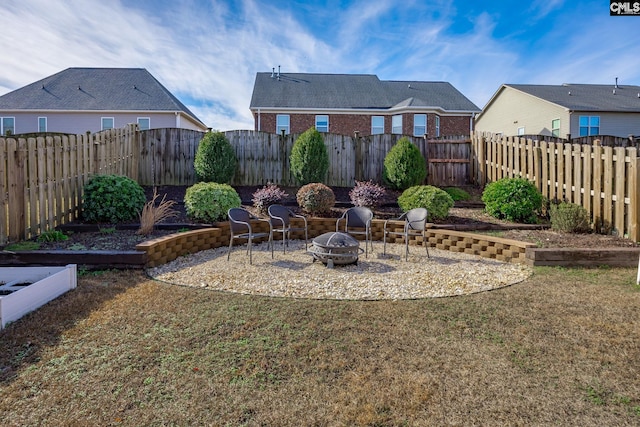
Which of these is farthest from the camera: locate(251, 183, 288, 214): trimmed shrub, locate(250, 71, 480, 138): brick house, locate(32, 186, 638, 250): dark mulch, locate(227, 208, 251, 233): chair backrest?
locate(250, 71, 480, 138): brick house

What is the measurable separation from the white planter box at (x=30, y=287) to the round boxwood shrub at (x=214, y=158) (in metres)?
6.34

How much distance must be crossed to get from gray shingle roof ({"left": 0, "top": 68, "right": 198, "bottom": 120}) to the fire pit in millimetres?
19125

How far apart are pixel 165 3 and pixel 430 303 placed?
8.45m

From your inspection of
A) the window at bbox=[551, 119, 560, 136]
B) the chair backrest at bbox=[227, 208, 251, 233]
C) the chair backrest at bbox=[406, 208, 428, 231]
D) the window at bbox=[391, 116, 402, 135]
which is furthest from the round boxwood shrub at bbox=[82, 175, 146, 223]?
the window at bbox=[551, 119, 560, 136]

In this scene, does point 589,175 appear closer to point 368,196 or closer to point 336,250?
point 368,196

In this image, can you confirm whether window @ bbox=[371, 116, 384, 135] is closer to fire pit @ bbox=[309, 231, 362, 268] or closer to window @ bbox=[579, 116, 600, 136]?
window @ bbox=[579, 116, 600, 136]

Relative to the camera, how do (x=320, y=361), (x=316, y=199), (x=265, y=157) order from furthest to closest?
(x=265, y=157)
(x=316, y=199)
(x=320, y=361)

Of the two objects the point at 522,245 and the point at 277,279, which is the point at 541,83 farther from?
the point at 277,279

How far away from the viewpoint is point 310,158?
10.4 metres

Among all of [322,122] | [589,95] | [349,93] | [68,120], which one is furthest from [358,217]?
[589,95]

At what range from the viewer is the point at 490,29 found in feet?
34.4

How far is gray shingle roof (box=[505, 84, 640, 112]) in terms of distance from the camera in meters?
21.4

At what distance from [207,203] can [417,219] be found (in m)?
3.82

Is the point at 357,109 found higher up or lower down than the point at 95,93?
lower down
